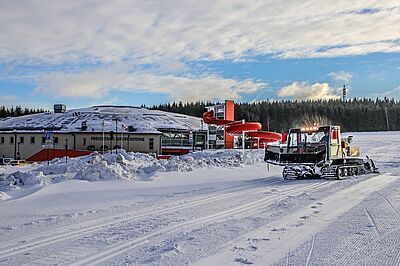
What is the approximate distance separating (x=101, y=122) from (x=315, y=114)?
90.8 m

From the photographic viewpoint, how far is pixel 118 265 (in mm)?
5977

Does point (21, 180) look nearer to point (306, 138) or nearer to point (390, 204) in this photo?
point (390, 204)

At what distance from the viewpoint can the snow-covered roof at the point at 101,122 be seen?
200 feet

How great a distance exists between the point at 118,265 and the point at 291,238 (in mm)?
3257

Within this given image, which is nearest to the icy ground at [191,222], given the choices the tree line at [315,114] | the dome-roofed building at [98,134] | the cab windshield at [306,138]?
the cab windshield at [306,138]

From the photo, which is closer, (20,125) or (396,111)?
(20,125)

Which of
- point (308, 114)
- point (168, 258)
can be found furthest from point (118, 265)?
point (308, 114)

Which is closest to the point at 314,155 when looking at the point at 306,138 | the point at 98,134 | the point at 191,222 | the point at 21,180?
the point at 306,138

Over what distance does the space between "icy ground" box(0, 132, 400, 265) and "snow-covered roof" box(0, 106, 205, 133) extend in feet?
149

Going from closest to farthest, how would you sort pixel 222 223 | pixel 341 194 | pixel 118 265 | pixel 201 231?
pixel 118 265
pixel 201 231
pixel 222 223
pixel 341 194

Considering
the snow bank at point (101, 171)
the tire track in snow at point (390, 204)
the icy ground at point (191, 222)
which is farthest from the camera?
the snow bank at point (101, 171)

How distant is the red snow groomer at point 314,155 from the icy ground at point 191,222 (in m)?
2.19

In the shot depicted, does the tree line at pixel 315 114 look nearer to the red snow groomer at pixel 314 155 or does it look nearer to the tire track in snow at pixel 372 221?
the red snow groomer at pixel 314 155

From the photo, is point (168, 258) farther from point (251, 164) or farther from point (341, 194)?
point (251, 164)
